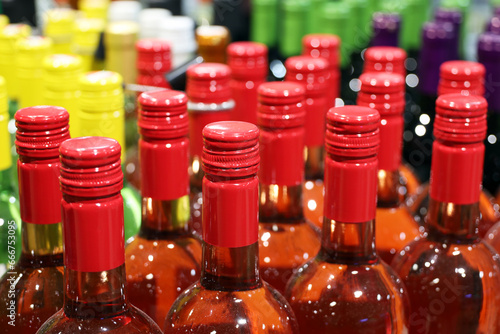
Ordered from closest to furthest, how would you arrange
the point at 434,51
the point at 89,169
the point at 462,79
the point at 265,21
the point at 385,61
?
the point at 89,169 < the point at 462,79 < the point at 385,61 < the point at 434,51 < the point at 265,21

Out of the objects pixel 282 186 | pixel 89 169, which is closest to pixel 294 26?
pixel 282 186

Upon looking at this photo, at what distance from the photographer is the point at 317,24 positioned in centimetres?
180

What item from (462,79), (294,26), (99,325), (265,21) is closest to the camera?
(99,325)

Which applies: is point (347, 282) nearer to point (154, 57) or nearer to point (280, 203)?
point (280, 203)

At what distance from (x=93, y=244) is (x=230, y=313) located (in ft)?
0.60

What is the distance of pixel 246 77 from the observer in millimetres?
1269

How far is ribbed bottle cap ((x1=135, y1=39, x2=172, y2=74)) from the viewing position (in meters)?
1.30

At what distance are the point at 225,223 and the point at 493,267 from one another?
1.30 ft

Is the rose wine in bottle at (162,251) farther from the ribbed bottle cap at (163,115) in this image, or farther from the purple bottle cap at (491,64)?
the purple bottle cap at (491,64)

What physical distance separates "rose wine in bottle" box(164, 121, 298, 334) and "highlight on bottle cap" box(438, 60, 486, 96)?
16.6 inches

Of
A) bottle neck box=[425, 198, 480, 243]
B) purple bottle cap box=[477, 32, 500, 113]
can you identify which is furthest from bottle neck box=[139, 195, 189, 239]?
purple bottle cap box=[477, 32, 500, 113]

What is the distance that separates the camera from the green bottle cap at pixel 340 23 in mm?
1710

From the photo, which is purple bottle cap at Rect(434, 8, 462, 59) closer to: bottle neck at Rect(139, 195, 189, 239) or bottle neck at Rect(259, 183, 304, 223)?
bottle neck at Rect(259, 183, 304, 223)

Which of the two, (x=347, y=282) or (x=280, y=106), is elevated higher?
(x=280, y=106)
